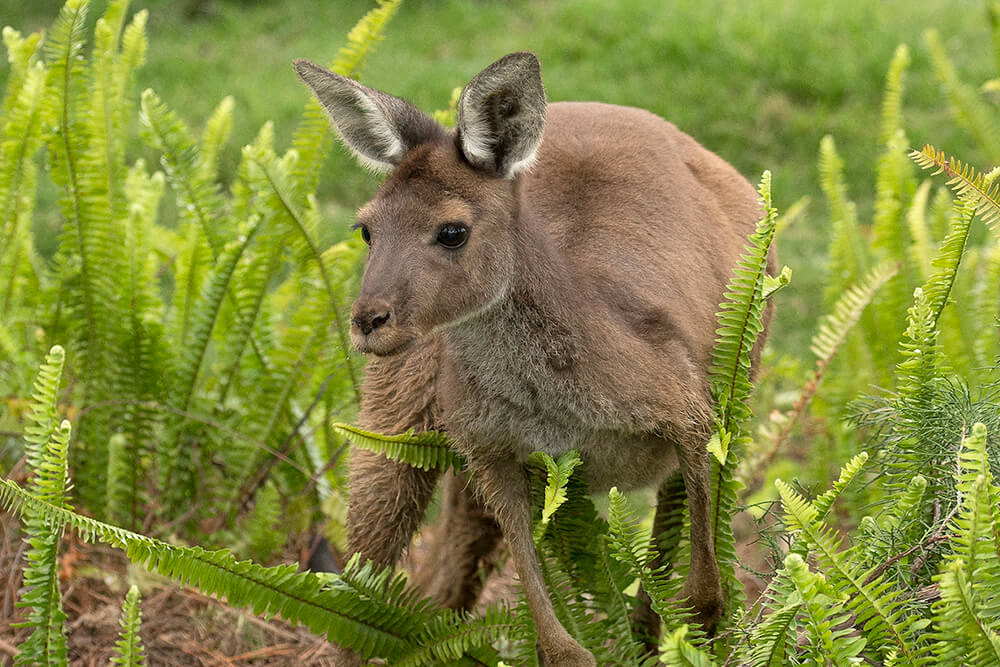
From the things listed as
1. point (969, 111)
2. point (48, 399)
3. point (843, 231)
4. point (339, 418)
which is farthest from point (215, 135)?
point (969, 111)

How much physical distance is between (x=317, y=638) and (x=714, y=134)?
5.32 meters

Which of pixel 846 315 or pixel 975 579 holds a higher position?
pixel 975 579

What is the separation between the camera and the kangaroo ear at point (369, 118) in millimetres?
3322

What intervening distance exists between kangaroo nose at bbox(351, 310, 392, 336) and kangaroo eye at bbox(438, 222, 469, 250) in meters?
0.30

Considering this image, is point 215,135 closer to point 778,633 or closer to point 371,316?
point 371,316

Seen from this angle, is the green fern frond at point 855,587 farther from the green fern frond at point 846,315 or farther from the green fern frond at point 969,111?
the green fern frond at point 969,111

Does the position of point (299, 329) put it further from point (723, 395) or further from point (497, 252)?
point (723, 395)

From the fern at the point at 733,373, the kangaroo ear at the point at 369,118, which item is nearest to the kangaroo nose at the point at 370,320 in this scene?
the kangaroo ear at the point at 369,118

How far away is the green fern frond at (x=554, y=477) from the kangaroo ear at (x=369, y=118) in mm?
966

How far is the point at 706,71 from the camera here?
9008mm

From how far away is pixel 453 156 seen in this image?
3.35m

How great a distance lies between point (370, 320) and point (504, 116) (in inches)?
28.1

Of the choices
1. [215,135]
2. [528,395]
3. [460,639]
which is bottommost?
[460,639]

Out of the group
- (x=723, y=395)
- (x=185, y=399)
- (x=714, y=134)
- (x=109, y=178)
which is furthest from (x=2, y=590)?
(x=714, y=134)
